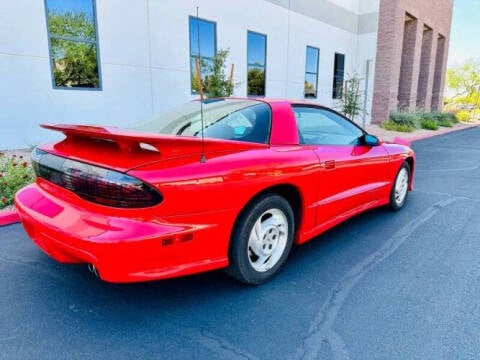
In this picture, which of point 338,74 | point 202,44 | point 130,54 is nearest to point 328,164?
point 130,54

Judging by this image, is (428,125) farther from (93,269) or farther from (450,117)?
(93,269)

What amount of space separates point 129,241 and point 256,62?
1230 cm

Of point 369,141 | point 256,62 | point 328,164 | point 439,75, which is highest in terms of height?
point 439,75

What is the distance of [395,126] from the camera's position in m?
18.0

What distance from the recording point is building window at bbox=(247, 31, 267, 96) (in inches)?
509

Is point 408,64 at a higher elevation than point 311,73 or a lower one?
higher

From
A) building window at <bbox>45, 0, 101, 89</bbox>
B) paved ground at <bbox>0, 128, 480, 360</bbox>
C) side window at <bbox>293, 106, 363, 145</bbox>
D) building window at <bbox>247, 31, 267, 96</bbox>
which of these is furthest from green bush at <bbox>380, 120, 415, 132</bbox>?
paved ground at <bbox>0, 128, 480, 360</bbox>

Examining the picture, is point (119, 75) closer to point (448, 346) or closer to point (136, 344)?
point (136, 344)

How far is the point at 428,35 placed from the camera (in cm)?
2403

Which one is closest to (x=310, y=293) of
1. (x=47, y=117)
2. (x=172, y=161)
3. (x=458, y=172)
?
(x=172, y=161)

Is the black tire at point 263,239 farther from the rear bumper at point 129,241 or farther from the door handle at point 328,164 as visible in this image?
the door handle at point 328,164

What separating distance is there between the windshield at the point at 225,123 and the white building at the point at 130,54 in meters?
6.05

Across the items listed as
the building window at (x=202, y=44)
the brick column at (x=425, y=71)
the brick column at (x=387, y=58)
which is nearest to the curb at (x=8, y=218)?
the building window at (x=202, y=44)

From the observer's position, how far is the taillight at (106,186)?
2.03 m
